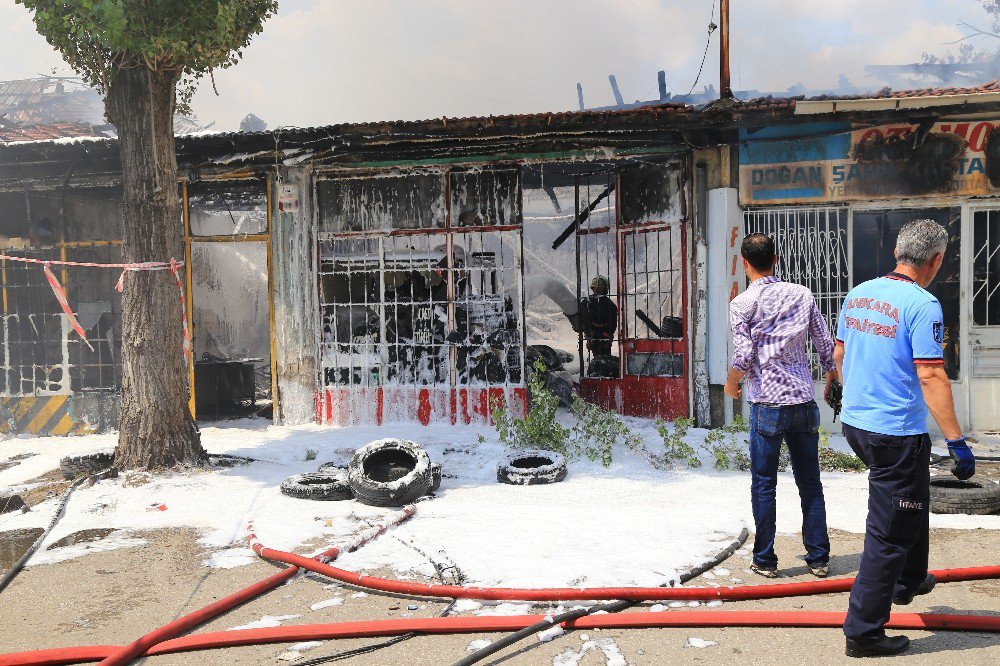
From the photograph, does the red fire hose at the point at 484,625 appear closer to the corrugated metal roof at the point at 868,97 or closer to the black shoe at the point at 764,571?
the black shoe at the point at 764,571

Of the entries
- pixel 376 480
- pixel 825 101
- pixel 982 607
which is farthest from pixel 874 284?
pixel 825 101

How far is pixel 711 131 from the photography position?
8.82 metres

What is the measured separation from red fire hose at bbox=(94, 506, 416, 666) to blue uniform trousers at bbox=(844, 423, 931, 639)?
308 centimetres

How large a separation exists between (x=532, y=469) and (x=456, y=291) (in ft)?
10.8

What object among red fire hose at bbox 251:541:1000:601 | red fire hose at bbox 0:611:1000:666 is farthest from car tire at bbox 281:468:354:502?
red fire hose at bbox 0:611:1000:666

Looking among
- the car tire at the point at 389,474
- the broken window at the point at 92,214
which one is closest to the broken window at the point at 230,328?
the broken window at the point at 92,214

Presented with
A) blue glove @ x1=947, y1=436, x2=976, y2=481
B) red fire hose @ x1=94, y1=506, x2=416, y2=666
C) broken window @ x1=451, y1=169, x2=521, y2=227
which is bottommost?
red fire hose @ x1=94, y1=506, x2=416, y2=666

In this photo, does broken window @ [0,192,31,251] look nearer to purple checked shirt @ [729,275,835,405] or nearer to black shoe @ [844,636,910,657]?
purple checked shirt @ [729,275,835,405]

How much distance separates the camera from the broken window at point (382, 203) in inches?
379

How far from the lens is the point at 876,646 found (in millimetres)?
3260

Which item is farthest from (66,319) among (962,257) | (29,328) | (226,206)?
(962,257)

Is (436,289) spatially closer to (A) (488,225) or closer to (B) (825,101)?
(A) (488,225)

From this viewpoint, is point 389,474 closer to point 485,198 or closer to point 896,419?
point 485,198

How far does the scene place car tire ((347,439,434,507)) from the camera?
20.4 ft
